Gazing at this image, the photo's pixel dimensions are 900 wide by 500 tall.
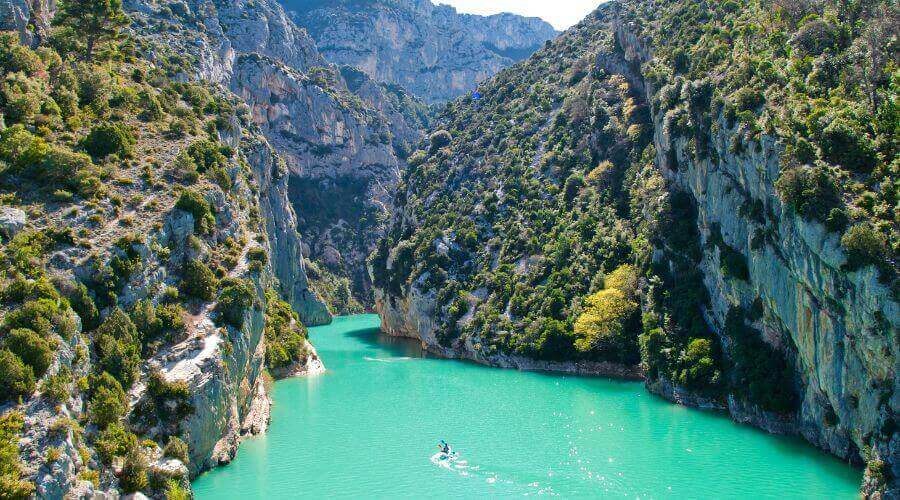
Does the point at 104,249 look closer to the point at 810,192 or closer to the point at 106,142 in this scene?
the point at 106,142

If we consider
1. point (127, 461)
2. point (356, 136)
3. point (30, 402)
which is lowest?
point (127, 461)

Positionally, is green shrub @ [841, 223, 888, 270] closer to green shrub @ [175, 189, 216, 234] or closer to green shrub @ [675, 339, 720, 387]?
Answer: green shrub @ [675, 339, 720, 387]

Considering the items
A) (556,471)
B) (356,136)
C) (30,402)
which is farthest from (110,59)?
(356,136)

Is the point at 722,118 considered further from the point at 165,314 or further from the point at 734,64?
the point at 165,314

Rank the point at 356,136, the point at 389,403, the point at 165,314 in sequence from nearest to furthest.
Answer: the point at 165,314 → the point at 389,403 → the point at 356,136

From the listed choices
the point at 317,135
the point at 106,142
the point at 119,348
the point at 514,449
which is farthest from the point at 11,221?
the point at 317,135

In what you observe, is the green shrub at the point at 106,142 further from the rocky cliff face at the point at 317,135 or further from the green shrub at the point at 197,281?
the rocky cliff face at the point at 317,135

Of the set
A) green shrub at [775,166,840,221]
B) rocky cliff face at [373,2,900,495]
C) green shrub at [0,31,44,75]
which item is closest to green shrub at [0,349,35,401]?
green shrub at [0,31,44,75]
